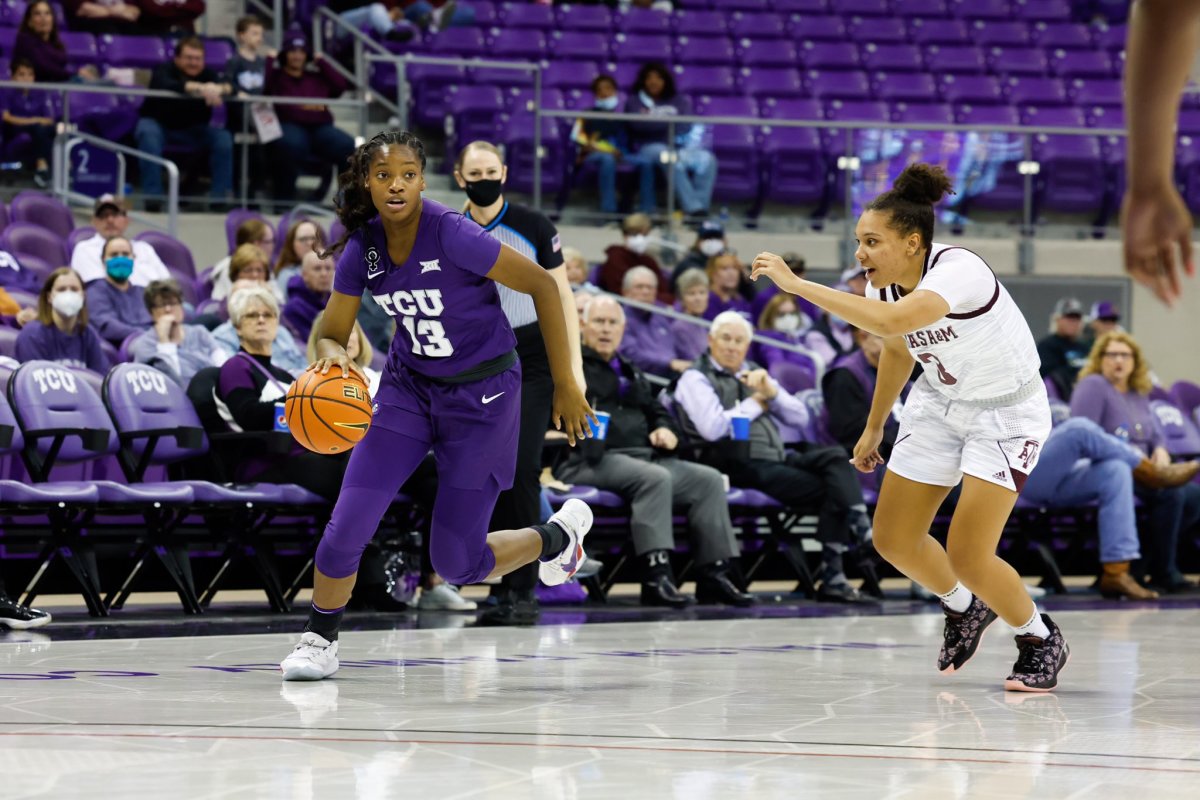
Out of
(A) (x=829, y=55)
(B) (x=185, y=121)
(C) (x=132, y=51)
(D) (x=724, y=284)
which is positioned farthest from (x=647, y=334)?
(A) (x=829, y=55)

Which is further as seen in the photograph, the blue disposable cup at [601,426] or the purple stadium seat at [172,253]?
the purple stadium seat at [172,253]

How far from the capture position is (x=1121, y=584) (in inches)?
376

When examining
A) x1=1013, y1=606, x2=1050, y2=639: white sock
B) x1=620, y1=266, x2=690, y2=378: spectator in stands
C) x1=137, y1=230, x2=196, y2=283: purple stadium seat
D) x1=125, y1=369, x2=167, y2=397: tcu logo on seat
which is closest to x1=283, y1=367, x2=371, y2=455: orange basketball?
x1=1013, y1=606, x2=1050, y2=639: white sock

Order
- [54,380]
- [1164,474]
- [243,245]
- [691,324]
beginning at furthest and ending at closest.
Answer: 1. [691,324]
2. [1164,474]
3. [243,245]
4. [54,380]

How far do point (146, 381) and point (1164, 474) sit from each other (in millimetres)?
5759

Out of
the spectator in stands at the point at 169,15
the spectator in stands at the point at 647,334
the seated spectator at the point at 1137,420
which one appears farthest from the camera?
the spectator in stands at the point at 169,15

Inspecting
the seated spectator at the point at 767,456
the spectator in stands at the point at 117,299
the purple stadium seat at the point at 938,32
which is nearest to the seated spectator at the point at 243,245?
the spectator in stands at the point at 117,299

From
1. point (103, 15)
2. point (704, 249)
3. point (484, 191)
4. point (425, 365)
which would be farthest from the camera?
point (103, 15)

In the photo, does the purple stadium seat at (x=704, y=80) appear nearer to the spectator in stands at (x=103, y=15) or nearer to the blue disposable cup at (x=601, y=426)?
the spectator in stands at (x=103, y=15)

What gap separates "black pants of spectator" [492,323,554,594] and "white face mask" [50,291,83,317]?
2.34 meters

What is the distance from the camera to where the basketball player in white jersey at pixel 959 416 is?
518cm

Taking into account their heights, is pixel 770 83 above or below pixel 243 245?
above

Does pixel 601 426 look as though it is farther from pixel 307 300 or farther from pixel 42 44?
pixel 42 44

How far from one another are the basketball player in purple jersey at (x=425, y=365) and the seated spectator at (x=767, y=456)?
3809mm
